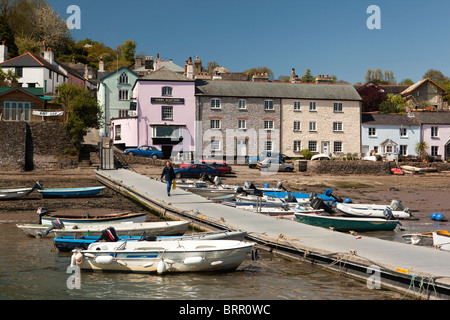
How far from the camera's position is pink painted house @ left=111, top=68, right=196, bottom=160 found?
A: 55.5m

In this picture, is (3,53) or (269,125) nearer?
(269,125)

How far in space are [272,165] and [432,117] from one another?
26.2 m

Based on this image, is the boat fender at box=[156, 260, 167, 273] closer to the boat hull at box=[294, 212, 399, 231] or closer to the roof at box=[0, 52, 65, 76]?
the boat hull at box=[294, 212, 399, 231]

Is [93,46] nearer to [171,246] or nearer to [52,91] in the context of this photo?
[52,91]

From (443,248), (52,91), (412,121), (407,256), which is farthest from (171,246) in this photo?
(52,91)

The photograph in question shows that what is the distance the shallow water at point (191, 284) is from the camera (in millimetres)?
11578

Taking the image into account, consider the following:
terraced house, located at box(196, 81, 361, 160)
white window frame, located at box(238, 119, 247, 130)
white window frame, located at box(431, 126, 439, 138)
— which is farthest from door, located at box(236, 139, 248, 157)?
white window frame, located at box(431, 126, 439, 138)

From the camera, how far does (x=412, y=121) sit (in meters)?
61.1

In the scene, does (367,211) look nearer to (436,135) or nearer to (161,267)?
(161,267)

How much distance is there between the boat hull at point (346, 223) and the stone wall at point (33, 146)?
29.7 metres

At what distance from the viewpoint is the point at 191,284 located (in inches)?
497

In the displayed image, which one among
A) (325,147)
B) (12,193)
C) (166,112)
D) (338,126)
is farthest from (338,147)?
(12,193)

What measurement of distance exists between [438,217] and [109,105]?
161ft
